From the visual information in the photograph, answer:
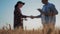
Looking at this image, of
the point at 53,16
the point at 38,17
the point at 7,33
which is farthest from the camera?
the point at 38,17

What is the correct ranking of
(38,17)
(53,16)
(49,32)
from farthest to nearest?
1. (38,17)
2. (53,16)
3. (49,32)

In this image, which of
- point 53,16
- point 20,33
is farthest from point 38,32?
point 53,16

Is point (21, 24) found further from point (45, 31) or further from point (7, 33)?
point (45, 31)

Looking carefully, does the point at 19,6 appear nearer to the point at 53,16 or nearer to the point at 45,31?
the point at 53,16

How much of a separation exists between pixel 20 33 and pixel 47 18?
0.87 metres

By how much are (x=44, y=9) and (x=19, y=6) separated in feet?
1.24

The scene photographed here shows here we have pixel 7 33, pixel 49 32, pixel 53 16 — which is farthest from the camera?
pixel 53 16

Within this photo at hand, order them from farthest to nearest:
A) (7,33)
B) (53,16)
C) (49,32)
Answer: (53,16) < (7,33) < (49,32)

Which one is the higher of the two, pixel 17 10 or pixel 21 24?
pixel 17 10

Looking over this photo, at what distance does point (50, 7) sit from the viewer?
2.56 m

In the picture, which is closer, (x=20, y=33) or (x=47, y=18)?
(x=20, y=33)

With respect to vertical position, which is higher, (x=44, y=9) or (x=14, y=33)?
(x=44, y=9)

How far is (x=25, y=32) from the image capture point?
180 centimetres

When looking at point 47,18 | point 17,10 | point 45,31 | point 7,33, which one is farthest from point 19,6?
point 45,31
